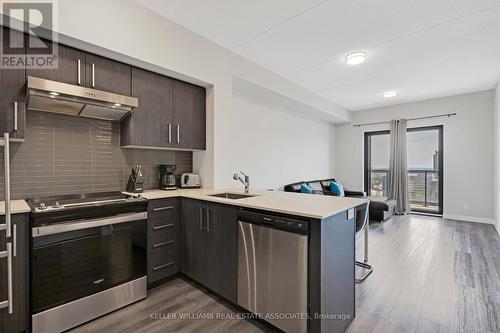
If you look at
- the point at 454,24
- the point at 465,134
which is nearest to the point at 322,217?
the point at 454,24

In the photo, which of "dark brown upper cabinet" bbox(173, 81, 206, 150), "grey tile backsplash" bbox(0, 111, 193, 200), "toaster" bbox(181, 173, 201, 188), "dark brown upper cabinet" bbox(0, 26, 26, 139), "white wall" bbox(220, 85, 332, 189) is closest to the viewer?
"dark brown upper cabinet" bbox(0, 26, 26, 139)

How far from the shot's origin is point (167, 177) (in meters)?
2.94

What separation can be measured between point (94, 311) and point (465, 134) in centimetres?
698

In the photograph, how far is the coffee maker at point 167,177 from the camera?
2.93 meters

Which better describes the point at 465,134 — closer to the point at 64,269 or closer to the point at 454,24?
the point at 454,24

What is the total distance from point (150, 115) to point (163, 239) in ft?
4.33

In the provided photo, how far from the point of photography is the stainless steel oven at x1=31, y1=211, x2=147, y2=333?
1694mm

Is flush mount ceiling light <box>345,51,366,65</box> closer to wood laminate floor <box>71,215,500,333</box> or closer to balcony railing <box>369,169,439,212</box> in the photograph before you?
wood laminate floor <box>71,215,500,333</box>

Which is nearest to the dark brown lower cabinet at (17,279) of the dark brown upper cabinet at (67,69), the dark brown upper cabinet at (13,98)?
the dark brown upper cabinet at (13,98)

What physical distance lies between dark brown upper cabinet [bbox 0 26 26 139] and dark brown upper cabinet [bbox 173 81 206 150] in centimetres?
132

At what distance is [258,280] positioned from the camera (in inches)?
72.0

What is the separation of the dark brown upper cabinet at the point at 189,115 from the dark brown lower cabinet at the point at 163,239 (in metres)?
0.79

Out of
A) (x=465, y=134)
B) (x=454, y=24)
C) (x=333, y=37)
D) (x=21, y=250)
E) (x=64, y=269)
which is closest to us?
(x=21, y=250)

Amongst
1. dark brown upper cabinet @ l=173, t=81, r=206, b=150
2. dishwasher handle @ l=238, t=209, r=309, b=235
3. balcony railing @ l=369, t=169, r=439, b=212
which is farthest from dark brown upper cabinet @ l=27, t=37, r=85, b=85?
balcony railing @ l=369, t=169, r=439, b=212
